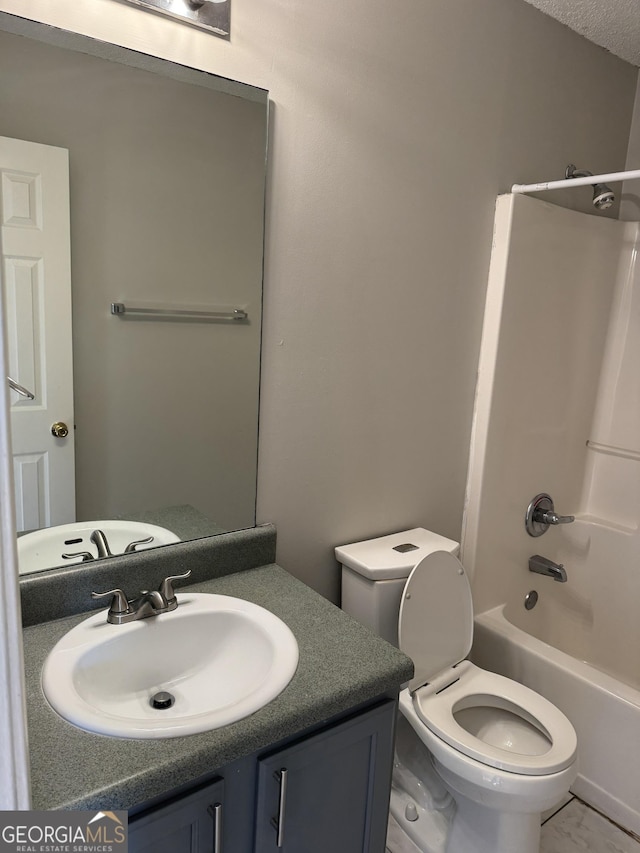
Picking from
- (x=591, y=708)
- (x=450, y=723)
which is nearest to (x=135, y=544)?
(x=450, y=723)

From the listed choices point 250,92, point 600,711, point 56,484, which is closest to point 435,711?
point 600,711

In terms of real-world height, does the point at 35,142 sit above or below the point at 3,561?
above

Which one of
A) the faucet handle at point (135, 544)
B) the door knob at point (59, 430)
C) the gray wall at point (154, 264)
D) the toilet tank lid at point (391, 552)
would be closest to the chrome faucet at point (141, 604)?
the faucet handle at point (135, 544)

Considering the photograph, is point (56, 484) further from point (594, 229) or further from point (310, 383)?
point (594, 229)

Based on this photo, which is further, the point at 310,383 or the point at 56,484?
the point at 310,383

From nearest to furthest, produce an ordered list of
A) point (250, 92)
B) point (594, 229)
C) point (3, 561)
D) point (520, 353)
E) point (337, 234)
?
point (3, 561) → point (250, 92) → point (337, 234) → point (520, 353) → point (594, 229)

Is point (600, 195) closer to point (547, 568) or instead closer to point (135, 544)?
point (547, 568)

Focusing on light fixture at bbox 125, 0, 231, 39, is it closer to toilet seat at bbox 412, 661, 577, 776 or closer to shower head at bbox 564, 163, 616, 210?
shower head at bbox 564, 163, 616, 210

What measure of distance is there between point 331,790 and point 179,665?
0.39 m

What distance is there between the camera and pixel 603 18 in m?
2.01

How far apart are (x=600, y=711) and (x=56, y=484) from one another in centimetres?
175

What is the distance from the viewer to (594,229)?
233 centimetres

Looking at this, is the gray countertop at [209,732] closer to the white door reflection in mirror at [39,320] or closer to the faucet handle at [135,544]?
the faucet handle at [135,544]

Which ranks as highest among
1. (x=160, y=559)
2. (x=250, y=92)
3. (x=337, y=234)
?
(x=250, y=92)
